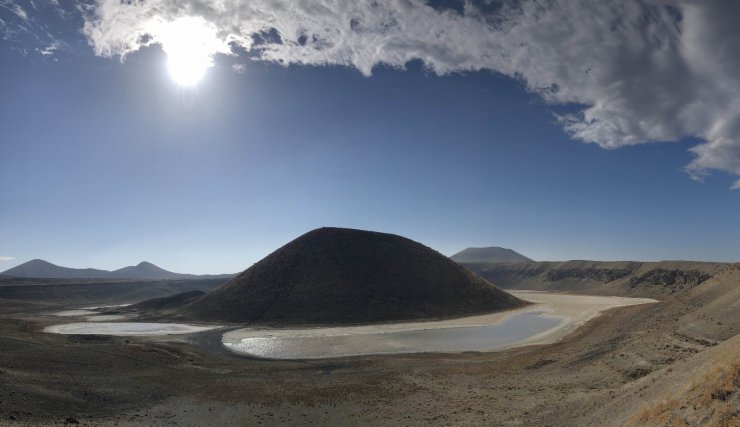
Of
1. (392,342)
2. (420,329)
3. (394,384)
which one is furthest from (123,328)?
(394,384)

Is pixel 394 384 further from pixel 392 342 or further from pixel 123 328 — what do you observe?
pixel 123 328

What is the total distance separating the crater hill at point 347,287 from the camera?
73438 mm

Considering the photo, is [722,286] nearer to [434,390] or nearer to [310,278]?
[434,390]

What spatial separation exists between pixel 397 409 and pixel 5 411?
1914 cm

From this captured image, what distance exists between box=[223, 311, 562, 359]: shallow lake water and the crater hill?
46.0ft

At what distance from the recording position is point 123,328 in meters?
65.2

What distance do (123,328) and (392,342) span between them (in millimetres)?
43323

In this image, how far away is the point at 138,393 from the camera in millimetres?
27344

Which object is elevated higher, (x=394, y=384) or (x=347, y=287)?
(x=347, y=287)

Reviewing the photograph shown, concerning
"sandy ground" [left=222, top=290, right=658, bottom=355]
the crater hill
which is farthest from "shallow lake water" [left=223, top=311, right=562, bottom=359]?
the crater hill

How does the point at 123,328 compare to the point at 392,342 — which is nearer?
the point at 392,342

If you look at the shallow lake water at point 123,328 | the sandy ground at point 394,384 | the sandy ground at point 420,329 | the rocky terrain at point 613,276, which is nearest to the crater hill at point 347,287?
the sandy ground at point 420,329

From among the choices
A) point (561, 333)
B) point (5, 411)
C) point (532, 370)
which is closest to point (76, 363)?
point (5, 411)

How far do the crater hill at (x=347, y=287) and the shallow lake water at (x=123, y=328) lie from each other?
306 inches
